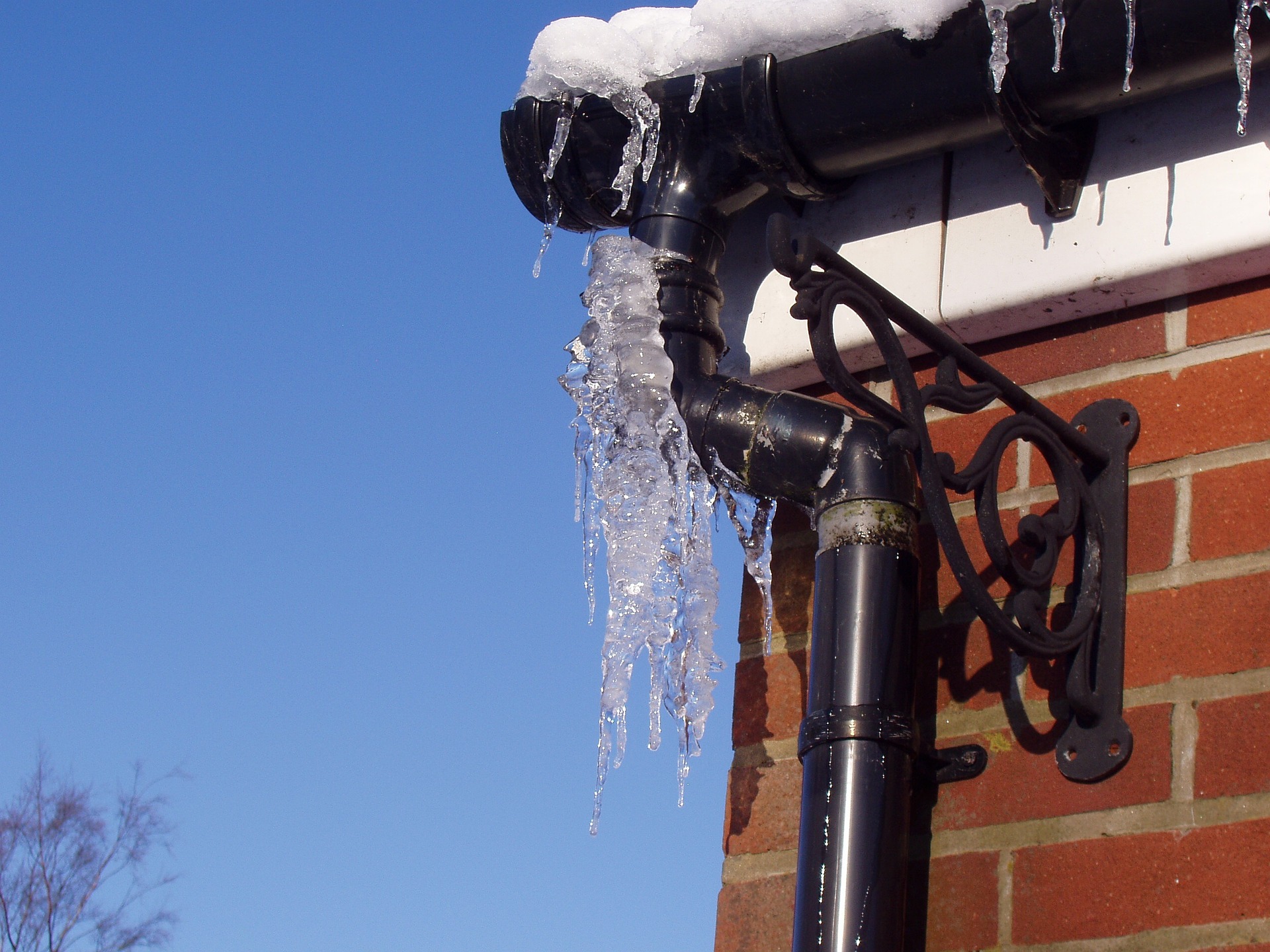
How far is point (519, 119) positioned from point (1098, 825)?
4.56 feet

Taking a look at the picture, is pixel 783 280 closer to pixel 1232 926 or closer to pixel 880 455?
pixel 880 455

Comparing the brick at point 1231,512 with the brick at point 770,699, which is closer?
the brick at point 1231,512

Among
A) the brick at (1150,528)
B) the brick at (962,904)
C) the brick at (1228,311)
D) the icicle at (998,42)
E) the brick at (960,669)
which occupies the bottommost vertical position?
the brick at (962,904)

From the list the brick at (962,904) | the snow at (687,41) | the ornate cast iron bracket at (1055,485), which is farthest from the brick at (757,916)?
the snow at (687,41)

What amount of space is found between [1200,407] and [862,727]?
64 cm

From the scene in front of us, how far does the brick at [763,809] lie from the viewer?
2.30m

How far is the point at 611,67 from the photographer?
2.53m

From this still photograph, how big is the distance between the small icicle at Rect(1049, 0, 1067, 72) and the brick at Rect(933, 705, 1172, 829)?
86 centimetres

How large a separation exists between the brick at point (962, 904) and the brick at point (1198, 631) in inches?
12.2

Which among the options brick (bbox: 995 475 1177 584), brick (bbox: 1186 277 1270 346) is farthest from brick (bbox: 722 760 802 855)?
brick (bbox: 1186 277 1270 346)

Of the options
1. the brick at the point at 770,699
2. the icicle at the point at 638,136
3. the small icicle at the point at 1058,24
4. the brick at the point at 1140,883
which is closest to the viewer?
the brick at the point at 1140,883

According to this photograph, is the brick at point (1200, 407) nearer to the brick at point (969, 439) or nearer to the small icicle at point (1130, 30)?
the brick at point (969, 439)

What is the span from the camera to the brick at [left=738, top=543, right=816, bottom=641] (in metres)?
2.46

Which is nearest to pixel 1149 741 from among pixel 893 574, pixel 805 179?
pixel 893 574
